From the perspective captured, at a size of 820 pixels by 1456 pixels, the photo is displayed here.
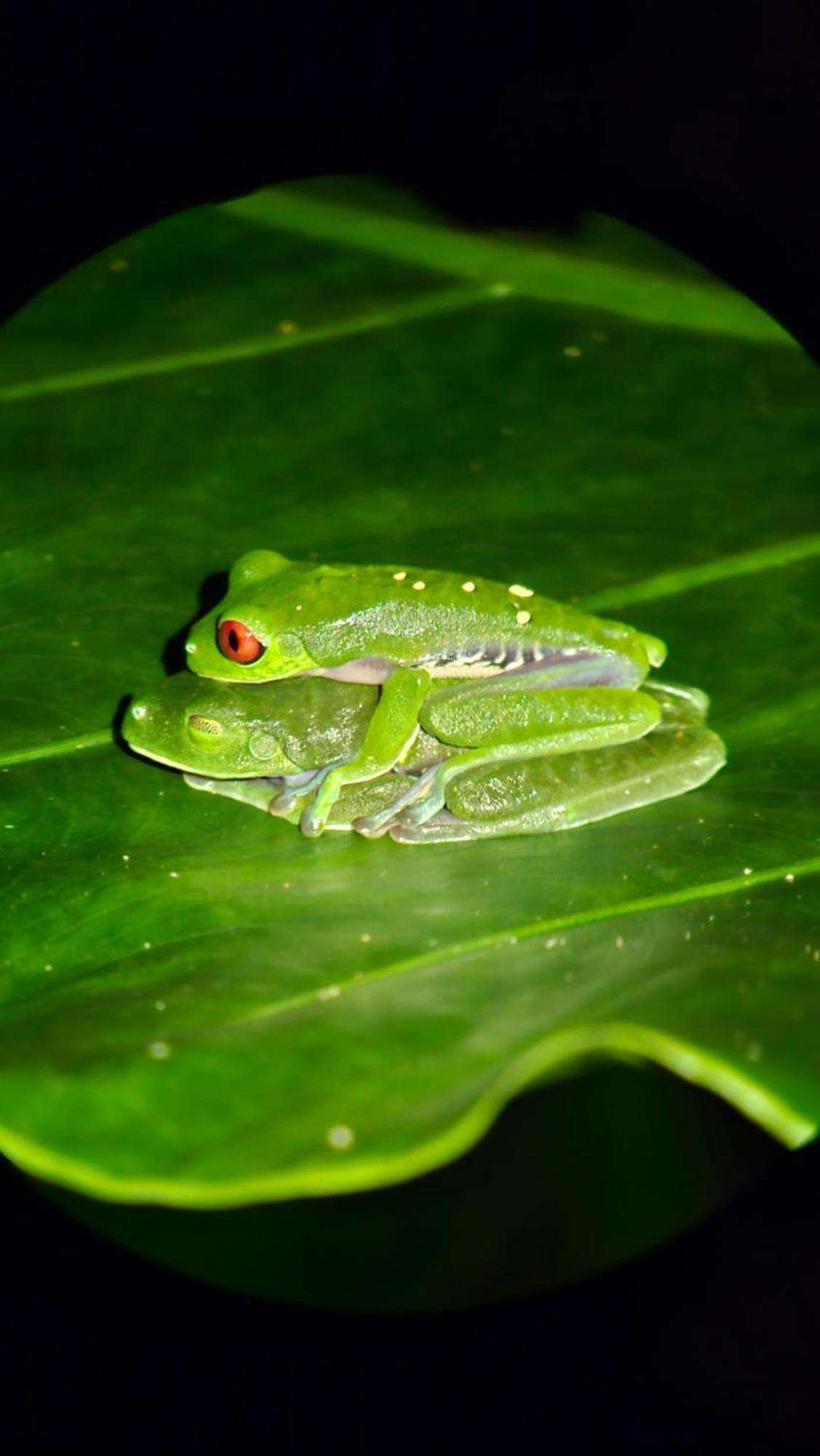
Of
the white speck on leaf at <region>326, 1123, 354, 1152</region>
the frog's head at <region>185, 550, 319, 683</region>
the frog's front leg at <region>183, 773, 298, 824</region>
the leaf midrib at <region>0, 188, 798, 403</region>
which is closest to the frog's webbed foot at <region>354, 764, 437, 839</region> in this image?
the frog's front leg at <region>183, 773, 298, 824</region>

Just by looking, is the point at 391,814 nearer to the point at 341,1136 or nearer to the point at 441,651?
the point at 441,651

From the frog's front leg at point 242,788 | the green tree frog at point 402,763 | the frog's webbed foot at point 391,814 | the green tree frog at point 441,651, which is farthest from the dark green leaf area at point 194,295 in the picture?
the frog's webbed foot at point 391,814

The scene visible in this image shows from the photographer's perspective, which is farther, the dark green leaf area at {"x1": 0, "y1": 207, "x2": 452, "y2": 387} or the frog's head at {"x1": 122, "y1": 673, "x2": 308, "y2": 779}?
the dark green leaf area at {"x1": 0, "y1": 207, "x2": 452, "y2": 387}

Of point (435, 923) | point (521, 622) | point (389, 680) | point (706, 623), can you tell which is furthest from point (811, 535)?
point (435, 923)

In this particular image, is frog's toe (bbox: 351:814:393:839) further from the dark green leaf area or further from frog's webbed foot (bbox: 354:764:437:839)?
the dark green leaf area

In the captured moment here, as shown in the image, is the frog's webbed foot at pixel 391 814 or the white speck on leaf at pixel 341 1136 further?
the frog's webbed foot at pixel 391 814

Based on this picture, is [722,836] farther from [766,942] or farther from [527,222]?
[527,222]

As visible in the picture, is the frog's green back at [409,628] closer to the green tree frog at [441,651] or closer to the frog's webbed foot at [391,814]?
the green tree frog at [441,651]
